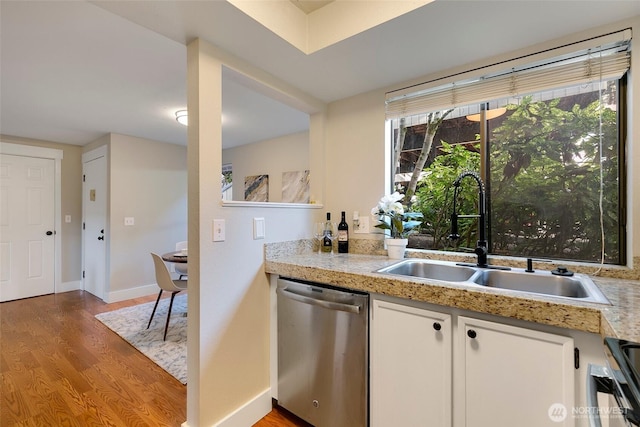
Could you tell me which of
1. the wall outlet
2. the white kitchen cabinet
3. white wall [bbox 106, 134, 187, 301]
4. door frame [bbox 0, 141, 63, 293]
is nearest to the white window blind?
the wall outlet

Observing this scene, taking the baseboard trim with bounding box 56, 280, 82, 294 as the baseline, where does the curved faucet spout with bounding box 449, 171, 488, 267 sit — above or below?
above

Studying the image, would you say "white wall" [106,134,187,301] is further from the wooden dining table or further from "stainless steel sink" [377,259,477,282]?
"stainless steel sink" [377,259,477,282]

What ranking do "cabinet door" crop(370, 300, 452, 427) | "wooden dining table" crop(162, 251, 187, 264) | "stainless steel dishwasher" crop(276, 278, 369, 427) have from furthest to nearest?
"wooden dining table" crop(162, 251, 187, 264) < "stainless steel dishwasher" crop(276, 278, 369, 427) < "cabinet door" crop(370, 300, 452, 427)

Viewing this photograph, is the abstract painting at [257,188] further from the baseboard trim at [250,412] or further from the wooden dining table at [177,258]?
the baseboard trim at [250,412]

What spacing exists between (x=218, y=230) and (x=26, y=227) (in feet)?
14.5

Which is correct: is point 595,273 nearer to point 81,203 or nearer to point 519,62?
point 519,62

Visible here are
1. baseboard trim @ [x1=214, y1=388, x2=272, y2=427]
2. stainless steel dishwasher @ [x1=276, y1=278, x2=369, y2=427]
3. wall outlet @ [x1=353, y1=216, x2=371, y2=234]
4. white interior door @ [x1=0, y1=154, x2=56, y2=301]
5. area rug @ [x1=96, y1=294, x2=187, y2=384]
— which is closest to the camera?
stainless steel dishwasher @ [x1=276, y1=278, x2=369, y2=427]

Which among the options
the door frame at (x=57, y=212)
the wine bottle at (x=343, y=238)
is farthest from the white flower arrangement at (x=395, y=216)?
the door frame at (x=57, y=212)

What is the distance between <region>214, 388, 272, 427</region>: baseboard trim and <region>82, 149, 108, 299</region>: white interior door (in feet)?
11.4

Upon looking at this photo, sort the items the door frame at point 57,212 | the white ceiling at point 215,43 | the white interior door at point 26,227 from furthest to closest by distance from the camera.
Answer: the door frame at point 57,212 < the white interior door at point 26,227 < the white ceiling at point 215,43

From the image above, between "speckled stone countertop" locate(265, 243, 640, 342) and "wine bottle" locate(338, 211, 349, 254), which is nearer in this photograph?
"speckled stone countertop" locate(265, 243, 640, 342)

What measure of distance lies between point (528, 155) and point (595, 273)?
72cm

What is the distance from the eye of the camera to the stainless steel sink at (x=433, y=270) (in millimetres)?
1597

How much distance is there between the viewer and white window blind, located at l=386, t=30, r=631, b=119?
1.38 meters
